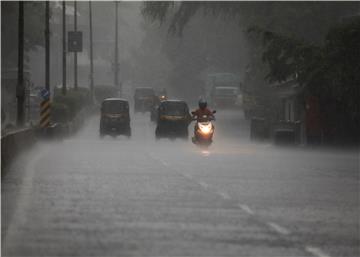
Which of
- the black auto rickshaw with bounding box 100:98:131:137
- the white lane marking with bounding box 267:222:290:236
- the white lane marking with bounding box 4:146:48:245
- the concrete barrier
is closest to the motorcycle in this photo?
the concrete barrier

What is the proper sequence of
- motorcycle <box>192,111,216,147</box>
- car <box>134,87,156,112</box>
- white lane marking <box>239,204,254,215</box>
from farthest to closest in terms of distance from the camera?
car <box>134,87,156,112</box>
motorcycle <box>192,111,216,147</box>
white lane marking <box>239,204,254,215</box>

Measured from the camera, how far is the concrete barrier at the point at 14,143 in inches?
1199

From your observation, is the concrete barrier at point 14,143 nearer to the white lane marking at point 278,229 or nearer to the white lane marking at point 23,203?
the white lane marking at point 23,203

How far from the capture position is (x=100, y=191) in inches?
901

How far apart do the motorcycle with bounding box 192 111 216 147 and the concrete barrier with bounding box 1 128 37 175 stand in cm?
632

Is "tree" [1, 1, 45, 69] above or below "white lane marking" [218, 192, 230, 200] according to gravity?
above

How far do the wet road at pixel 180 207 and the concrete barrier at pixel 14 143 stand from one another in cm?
49

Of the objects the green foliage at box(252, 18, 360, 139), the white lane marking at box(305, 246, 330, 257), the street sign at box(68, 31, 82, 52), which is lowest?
the white lane marking at box(305, 246, 330, 257)

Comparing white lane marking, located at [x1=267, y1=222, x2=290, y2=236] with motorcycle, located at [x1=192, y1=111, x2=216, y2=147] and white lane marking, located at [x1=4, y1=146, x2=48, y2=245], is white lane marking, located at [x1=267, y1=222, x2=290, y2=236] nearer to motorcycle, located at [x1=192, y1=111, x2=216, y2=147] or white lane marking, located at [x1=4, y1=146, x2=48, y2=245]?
white lane marking, located at [x1=4, y1=146, x2=48, y2=245]

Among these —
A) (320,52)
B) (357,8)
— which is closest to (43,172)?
(320,52)

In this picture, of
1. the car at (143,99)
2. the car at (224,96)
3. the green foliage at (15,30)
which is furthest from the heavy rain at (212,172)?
the car at (224,96)

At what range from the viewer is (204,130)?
46.4m

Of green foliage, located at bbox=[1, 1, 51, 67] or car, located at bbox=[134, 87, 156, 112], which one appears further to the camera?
green foliage, located at bbox=[1, 1, 51, 67]

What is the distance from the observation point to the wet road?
14.1 meters
